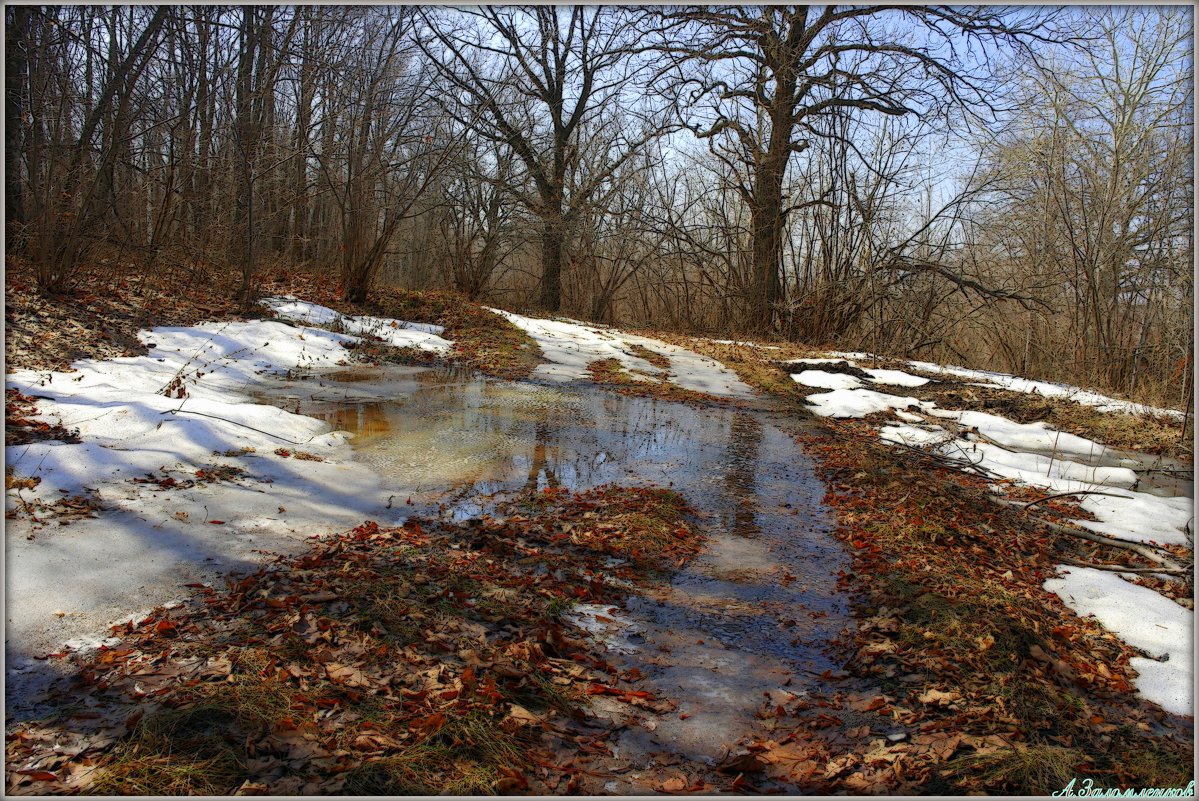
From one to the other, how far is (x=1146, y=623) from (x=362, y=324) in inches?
445

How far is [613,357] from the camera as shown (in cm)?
1248

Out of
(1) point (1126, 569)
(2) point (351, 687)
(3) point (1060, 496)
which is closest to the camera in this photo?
(2) point (351, 687)

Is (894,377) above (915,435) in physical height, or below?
above

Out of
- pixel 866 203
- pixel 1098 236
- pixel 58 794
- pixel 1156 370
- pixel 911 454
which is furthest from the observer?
pixel 866 203

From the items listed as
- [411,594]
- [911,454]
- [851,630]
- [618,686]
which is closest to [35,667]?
[411,594]

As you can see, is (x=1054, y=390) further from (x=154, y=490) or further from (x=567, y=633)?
(x=154, y=490)

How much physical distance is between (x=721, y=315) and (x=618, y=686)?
55.7 ft

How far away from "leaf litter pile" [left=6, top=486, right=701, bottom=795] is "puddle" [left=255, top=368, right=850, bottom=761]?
0.89ft

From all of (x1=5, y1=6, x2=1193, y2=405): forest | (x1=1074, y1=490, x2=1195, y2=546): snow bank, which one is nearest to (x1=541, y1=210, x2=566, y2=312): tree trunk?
(x1=5, y1=6, x2=1193, y2=405): forest

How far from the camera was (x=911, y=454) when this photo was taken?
23.6 feet

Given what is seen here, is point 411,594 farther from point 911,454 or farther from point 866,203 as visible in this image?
point 866,203

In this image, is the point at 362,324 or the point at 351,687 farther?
the point at 362,324

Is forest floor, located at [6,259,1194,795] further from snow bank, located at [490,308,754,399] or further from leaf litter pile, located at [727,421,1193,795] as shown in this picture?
snow bank, located at [490,308,754,399]

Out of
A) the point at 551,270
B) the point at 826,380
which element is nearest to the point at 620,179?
the point at 551,270
